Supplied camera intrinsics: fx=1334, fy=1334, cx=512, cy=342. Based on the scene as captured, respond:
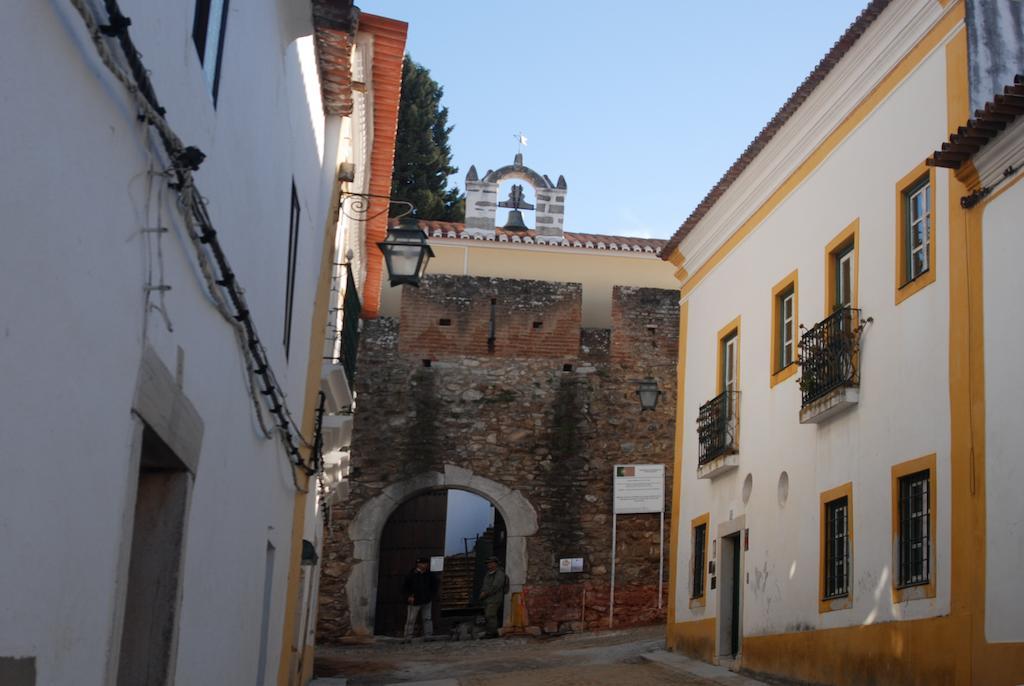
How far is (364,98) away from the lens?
11.4 meters

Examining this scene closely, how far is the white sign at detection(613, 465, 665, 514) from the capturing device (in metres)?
22.6

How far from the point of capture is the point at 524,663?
1614cm

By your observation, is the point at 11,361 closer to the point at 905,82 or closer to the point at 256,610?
the point at 256,610

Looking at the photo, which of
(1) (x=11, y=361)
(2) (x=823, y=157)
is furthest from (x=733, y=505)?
(1) (x=11, y=361)

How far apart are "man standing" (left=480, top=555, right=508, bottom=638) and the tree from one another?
15922mm

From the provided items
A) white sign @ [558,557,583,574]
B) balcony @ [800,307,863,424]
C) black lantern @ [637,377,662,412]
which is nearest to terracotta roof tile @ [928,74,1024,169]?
balcony @ [800,307,863,424]

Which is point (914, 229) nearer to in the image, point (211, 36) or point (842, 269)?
point (842, 269)

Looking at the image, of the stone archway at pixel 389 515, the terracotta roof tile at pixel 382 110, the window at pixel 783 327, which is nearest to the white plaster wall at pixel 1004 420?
the window at pixel 783 327

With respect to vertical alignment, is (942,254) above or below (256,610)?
above

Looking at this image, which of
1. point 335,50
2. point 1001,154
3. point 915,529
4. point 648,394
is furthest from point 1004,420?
point 648,394

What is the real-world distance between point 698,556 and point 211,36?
12688mm

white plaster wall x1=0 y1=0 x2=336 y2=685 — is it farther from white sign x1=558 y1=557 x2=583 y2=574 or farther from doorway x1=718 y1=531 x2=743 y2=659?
white sign x1=558 y1=557 x2=583 y2=574

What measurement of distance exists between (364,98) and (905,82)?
4.66 m

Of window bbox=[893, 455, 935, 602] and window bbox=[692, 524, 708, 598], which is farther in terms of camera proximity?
window bbox=[692, 524, 708, 598]
